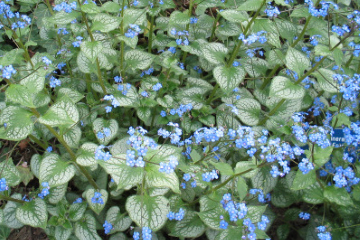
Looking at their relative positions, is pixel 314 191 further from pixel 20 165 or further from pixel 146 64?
pixel 20 165

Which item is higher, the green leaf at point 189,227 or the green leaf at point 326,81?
the green leaf at point 326,81

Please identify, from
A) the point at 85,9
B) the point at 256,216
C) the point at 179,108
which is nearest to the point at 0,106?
the point at 85,9

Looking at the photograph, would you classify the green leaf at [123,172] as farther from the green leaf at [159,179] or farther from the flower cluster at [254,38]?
the flower cluster at [254,38]

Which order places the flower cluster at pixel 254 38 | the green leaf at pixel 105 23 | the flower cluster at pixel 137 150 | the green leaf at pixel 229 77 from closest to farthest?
the flower cluster at pixel 137 150, the green leaf at pixel 105 23, the flower cluster at pixel 254 38, the green leaf at pixel 229 77

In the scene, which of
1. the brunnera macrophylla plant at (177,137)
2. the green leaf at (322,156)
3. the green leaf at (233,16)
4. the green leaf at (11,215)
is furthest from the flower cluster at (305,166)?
the green leaf at (11,215)

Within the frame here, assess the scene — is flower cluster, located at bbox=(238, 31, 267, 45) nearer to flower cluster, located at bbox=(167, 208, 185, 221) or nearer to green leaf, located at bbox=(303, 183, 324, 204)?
green leaf, located at bbox=(303, 183, 324, 204)

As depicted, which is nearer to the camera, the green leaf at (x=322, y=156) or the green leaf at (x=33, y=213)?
the green leaf at (x=322, y=156)

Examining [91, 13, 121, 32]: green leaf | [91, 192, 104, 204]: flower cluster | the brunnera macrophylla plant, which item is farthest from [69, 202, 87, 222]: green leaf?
[91, 13, 121, 32]: green leaf
